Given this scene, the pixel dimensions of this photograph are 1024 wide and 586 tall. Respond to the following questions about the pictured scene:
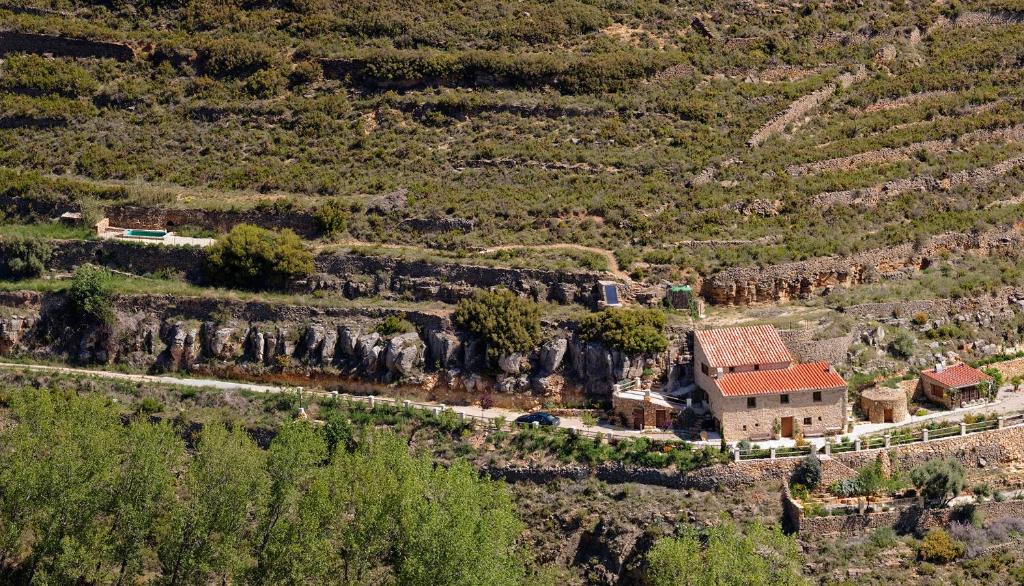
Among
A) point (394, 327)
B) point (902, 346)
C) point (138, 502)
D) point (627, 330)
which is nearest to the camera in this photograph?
point (138, 502)

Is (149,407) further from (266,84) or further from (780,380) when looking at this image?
(780,380)

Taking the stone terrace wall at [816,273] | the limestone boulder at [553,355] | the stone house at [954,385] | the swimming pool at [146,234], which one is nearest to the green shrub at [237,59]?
the swimming pool at [146,234]

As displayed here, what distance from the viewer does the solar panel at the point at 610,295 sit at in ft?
208

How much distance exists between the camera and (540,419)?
60.3m

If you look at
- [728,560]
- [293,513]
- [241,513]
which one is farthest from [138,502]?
[728,560]

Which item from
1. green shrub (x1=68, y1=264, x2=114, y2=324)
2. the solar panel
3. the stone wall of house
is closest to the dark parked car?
the solar panel

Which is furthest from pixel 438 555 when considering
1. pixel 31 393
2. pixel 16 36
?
pixel 16 36

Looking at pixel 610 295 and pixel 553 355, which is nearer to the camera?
pixel 553 355

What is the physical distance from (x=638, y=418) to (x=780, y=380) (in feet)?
18.7

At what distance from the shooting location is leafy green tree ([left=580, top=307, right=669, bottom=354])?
60656 millimetres

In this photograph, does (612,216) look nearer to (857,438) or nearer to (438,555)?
(857,438)

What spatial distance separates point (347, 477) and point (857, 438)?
19.6 metres

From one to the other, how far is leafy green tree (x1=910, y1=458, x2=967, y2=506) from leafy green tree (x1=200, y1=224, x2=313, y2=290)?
27.6 m

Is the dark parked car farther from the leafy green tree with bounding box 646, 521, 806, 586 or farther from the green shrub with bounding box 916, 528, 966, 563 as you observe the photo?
the green shrub with bounding box 916, 528, 966, 563
